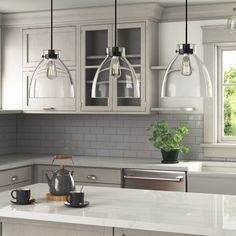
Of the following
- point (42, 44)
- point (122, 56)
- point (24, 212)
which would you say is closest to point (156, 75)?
point (42, 44)

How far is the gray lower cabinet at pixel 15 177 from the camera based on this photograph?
5211mm

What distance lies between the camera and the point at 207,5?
5473 millimetres

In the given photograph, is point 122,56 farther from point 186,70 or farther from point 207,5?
point 207,5

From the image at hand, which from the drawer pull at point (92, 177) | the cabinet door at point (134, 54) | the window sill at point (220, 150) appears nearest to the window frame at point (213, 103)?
the window sill at point (220, 150)

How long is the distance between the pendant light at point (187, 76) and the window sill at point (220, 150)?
262cm

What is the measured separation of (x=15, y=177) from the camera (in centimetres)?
539

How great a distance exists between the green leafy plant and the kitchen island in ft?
5.85

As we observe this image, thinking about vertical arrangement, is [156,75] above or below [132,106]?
above

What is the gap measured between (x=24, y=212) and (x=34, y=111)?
9.86 ft

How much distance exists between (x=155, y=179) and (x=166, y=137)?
46cm

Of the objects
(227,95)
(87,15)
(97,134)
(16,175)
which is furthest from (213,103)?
(16,175)

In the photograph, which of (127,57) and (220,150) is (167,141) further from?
(127,57)

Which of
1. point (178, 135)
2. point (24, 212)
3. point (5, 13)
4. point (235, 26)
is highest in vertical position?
point (5, 13)

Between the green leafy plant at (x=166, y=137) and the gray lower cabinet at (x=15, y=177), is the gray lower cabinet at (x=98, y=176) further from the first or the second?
the green leafy plant at (x=166, y=137)
